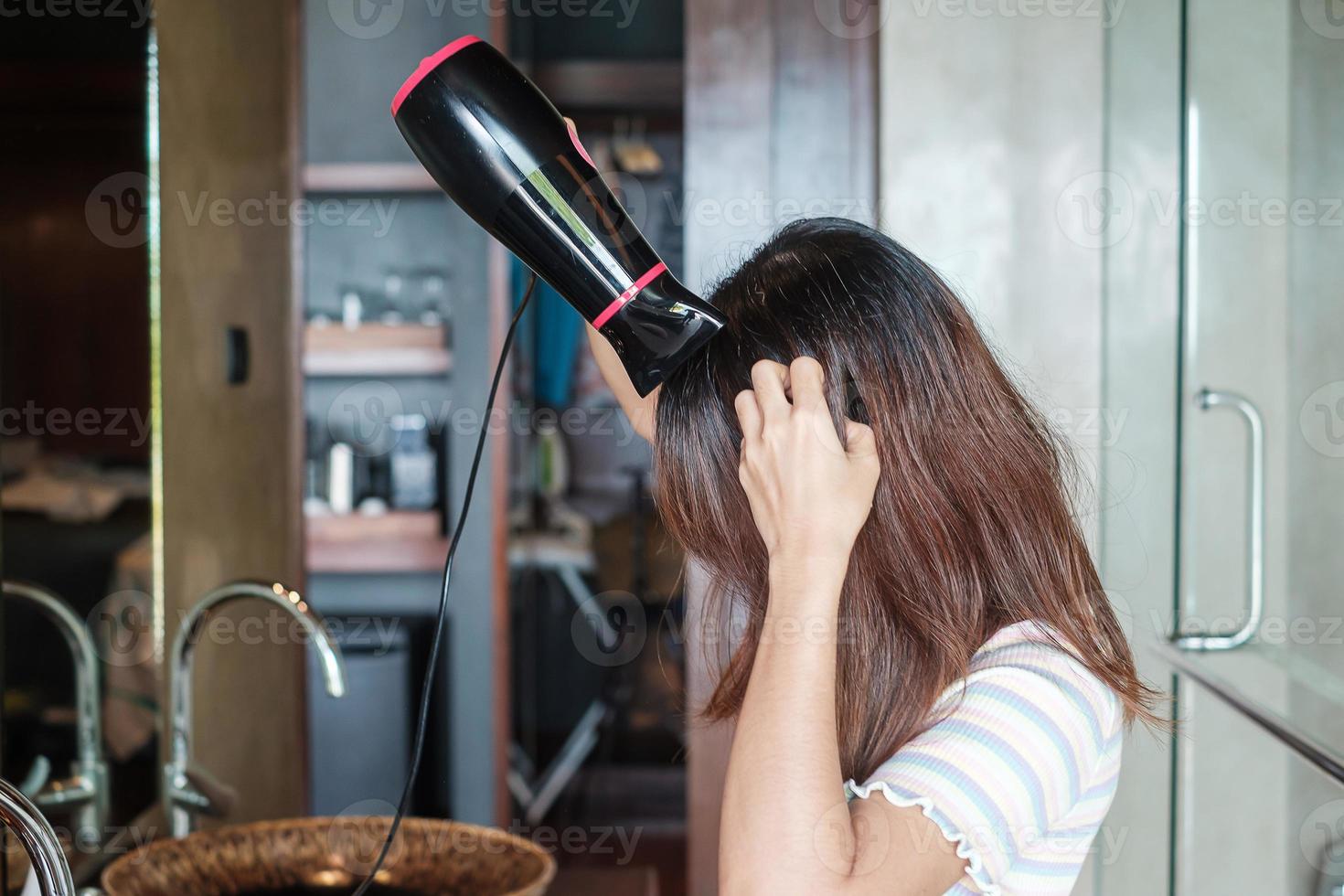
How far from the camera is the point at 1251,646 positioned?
126 cm

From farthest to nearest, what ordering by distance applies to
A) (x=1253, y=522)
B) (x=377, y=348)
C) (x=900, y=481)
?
1. (x=377, y=348)
2. (x=1253, y=522)
3. (x=900, y=481)

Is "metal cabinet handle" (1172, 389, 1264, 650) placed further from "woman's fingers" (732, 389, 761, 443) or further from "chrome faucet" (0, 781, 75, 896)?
"chrome faucet" (0, 781, 75, 896)

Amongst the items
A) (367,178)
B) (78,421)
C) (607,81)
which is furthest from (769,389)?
(607,81)

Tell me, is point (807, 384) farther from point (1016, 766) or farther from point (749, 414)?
point (1016, 766)

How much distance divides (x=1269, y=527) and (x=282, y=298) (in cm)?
170

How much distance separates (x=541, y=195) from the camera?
2.47ft

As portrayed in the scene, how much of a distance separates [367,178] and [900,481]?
1.92 metres

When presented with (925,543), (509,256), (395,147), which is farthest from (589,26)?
(925,543)

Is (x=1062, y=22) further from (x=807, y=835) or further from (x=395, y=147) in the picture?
(x=395, y=147)

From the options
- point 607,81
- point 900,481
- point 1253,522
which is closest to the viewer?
point 900,481

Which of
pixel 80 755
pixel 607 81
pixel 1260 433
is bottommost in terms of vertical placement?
pixel 80 755

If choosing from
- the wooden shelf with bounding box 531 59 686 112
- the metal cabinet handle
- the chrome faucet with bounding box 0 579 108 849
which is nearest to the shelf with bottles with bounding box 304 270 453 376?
the wooden shelf with bounding box 531 59 686 112

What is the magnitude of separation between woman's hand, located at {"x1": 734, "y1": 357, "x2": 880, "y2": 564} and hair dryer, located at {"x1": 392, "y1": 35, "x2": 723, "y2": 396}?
0.07m

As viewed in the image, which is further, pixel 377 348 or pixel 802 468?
pixel 377 348
